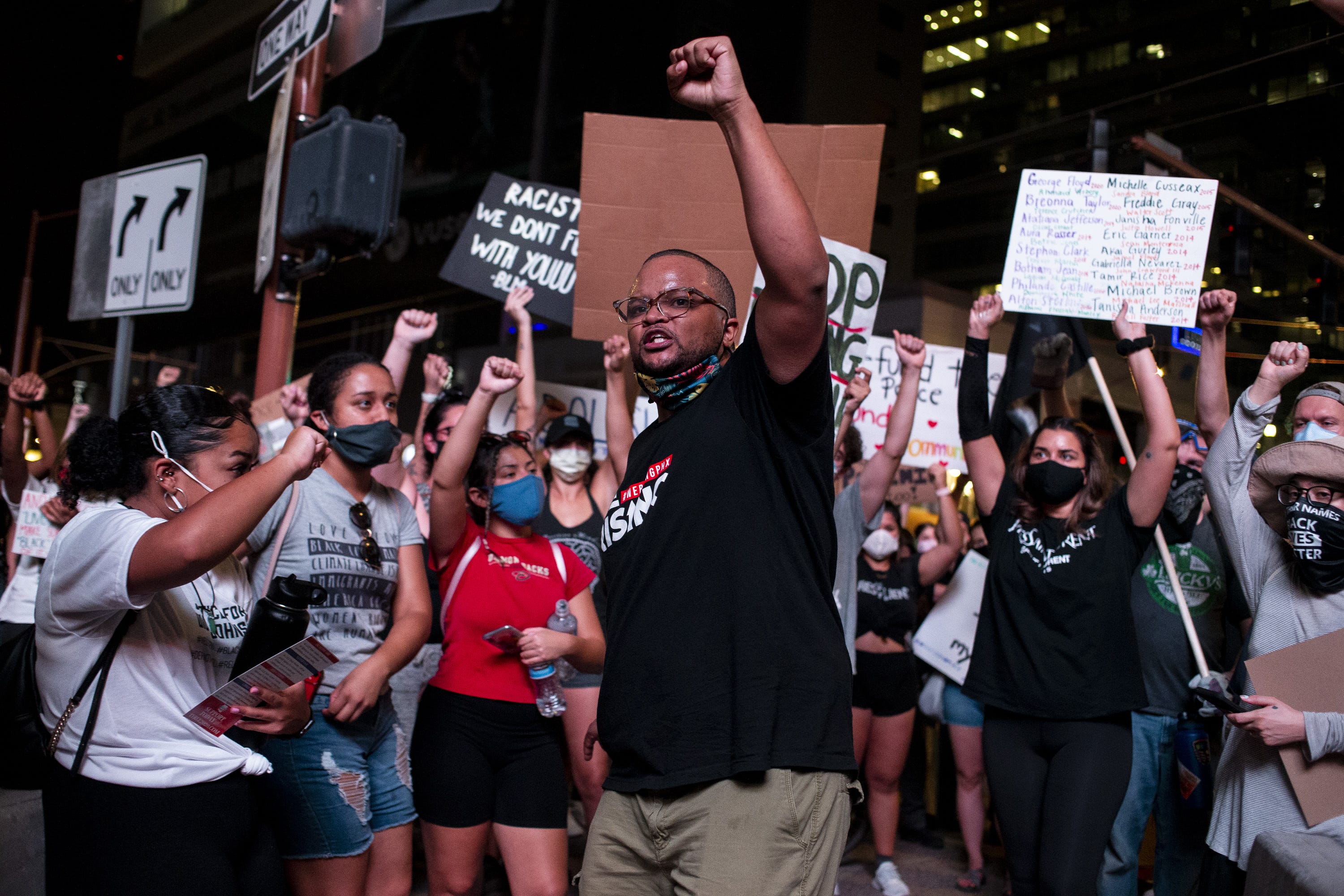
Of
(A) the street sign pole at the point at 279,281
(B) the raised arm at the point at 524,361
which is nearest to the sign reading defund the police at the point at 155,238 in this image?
(A) the street sign pole at the point at 279,281

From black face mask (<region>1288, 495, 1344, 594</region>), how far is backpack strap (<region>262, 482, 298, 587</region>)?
303cm

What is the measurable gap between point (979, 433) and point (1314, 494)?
1.27 m

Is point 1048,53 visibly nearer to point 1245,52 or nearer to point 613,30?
point 1245,52

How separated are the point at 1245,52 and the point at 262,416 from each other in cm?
590

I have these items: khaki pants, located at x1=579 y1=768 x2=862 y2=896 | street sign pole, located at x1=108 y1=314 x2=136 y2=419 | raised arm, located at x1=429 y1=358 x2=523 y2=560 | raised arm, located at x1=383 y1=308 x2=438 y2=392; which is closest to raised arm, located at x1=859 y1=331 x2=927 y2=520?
raised arm, located at x1=429 y1=358 x2=523 y2=560

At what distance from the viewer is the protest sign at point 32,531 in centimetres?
458

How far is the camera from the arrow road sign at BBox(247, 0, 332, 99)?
5.05 meters

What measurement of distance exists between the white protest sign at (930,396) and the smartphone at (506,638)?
323 centimetres

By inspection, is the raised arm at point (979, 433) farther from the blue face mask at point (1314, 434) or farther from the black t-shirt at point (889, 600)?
the black t-shirt at point (889, 600)

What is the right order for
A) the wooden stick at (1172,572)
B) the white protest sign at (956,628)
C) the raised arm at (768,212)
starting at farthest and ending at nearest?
the white protest sign at (956,628), the wooden stick at (1172,572), the raised arm at (768,212)

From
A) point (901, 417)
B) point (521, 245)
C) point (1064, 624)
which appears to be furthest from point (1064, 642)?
point (521, 245)

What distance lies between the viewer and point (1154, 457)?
351cm

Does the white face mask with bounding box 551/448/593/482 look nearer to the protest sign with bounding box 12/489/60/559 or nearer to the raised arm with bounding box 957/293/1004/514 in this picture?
the raised arm with bounding box 957/293/1004/514

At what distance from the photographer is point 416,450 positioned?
520cm
